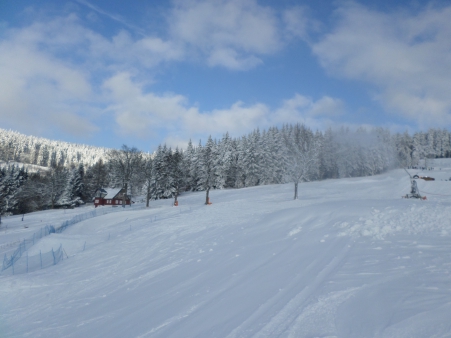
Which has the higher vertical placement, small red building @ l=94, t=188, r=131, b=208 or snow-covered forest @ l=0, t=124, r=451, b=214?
snow-covered forest @ l=0, t=124, r=451, b=214

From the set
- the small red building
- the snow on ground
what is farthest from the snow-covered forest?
the snow on ground

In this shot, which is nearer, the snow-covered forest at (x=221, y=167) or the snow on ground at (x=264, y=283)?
the snow on ground at (x=264, y=283)

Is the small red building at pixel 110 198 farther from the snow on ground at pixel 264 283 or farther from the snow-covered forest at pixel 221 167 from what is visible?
the snow on ground at pixel 264 283

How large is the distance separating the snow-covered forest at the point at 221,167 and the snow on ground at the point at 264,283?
77.9 feet

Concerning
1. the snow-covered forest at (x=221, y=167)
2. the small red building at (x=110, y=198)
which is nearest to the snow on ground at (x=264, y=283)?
the snow-covered forest at (x=221, y=167)

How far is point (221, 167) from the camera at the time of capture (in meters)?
65.1

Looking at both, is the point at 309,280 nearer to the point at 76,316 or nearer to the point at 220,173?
the point at 76,316

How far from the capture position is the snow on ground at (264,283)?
6.45 m

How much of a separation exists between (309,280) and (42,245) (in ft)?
73.1

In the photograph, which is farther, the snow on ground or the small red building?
the small red building

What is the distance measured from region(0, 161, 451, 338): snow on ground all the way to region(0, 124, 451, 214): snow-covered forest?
2375 centimetres

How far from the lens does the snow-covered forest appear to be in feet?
166

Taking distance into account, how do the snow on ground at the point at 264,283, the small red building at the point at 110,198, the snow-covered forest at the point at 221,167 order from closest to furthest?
the snow on ground at the point at 264,283
the snow-covered forest at the point at 221,167
the small red building at the point at 110,198

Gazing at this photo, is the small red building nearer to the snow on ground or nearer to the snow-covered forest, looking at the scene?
the snow-covered forest
